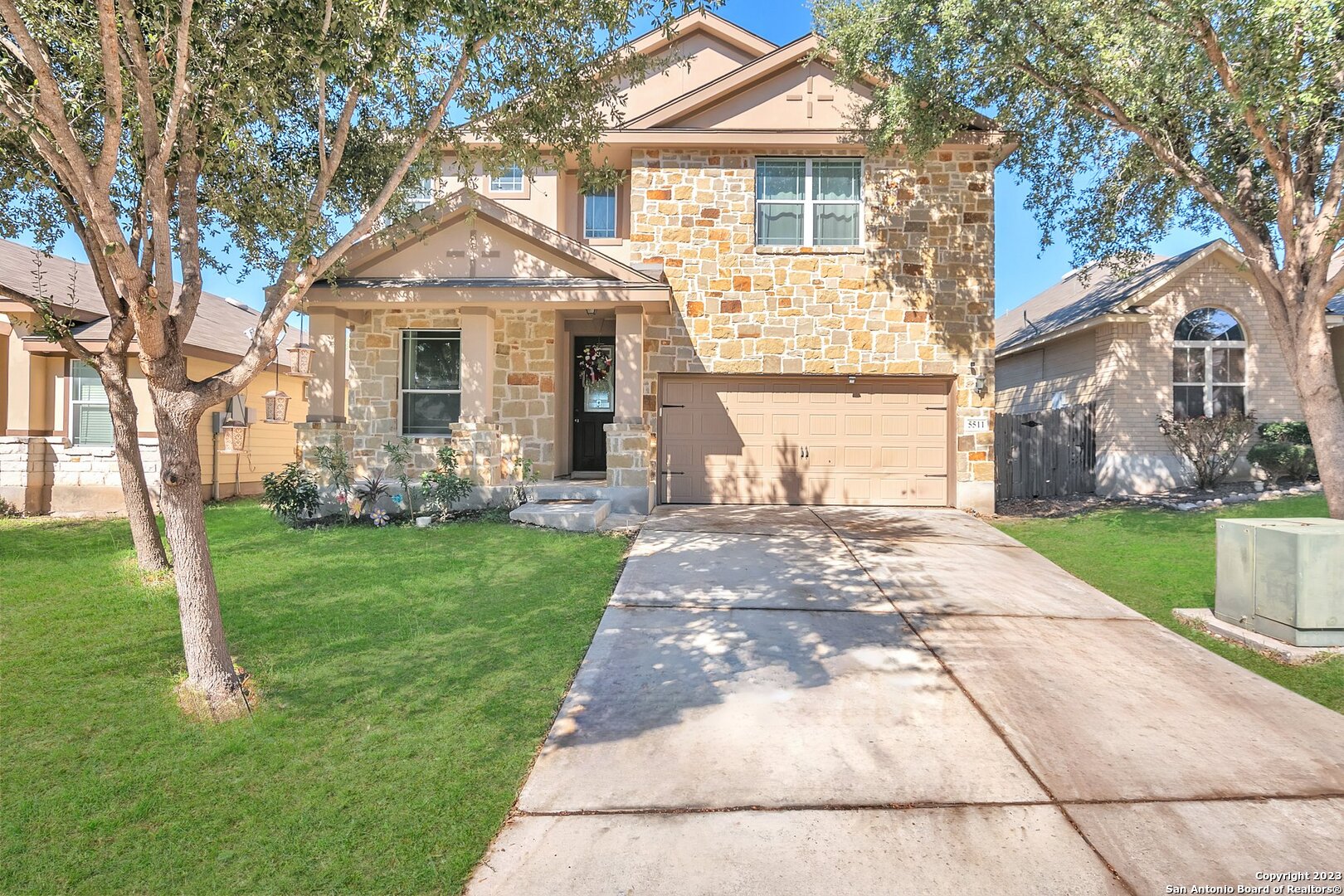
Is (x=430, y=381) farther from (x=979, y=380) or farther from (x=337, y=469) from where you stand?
(x=979, y=380)

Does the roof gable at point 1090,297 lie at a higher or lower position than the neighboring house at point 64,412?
higher

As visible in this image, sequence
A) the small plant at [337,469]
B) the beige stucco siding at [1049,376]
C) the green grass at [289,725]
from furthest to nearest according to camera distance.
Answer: the beige stucco siding at [1049,376]
the small plant at [337,469]
the green grass at [289,725]

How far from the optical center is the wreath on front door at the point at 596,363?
12.6 m

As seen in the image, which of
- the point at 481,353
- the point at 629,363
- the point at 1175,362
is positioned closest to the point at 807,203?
the point at 629,363

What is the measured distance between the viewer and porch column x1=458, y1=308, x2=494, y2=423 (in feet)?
35.0

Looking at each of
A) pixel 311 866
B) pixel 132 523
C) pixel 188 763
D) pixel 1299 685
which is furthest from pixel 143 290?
pixel 1299 685

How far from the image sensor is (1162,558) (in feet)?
26.7

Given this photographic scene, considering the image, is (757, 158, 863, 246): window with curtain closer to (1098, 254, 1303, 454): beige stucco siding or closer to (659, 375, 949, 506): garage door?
(659, 375, 949, 506): garage door

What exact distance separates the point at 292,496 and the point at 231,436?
4.88 meters

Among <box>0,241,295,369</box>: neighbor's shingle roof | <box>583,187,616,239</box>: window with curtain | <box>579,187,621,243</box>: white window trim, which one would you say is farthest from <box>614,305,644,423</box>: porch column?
<box>0,241,295,369</box>: neighbor's shingle roof

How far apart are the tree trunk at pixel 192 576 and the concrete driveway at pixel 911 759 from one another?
2031 millimetres

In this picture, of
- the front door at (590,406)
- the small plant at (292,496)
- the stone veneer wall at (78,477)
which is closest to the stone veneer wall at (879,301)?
the front door at (590,406)

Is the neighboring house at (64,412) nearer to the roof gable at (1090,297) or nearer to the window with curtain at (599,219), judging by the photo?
the window with curtain at (599,219)

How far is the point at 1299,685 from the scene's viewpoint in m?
4.77
